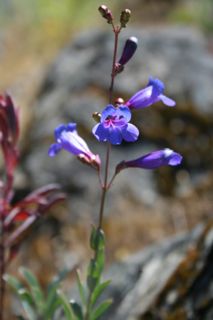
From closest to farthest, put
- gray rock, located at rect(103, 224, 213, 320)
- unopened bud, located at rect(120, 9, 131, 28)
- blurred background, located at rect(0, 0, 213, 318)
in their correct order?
1. unopened bud, located at rect(120, 9, 131, 28)
2. gray rock, located at rect(103, 224, 213, 320)
3. blurred background, located at rect(0, 0, 213, 318)

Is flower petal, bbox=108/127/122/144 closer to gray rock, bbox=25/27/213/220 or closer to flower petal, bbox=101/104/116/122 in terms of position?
flower petal, bbox=101/104/116/122

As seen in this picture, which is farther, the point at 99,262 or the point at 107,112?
the point at 99,262

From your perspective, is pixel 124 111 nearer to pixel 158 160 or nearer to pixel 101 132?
pixel 101 132

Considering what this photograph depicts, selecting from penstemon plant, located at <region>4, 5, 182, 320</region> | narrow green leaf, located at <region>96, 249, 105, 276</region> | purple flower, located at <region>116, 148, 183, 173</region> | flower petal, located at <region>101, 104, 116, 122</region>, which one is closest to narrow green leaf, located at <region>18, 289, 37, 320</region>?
penstemon plant, located at <region>4, 5, 182, 320</region>

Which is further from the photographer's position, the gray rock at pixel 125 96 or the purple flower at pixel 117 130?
the gray rock at pixel 125 96

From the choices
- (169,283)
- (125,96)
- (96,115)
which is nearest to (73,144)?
(96,115)

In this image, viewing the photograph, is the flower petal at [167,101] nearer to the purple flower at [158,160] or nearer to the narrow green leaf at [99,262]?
the purple flower at [158,160]

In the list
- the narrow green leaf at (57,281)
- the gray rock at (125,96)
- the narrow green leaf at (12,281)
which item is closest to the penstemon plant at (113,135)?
the narrow green leaf at (57,281)
